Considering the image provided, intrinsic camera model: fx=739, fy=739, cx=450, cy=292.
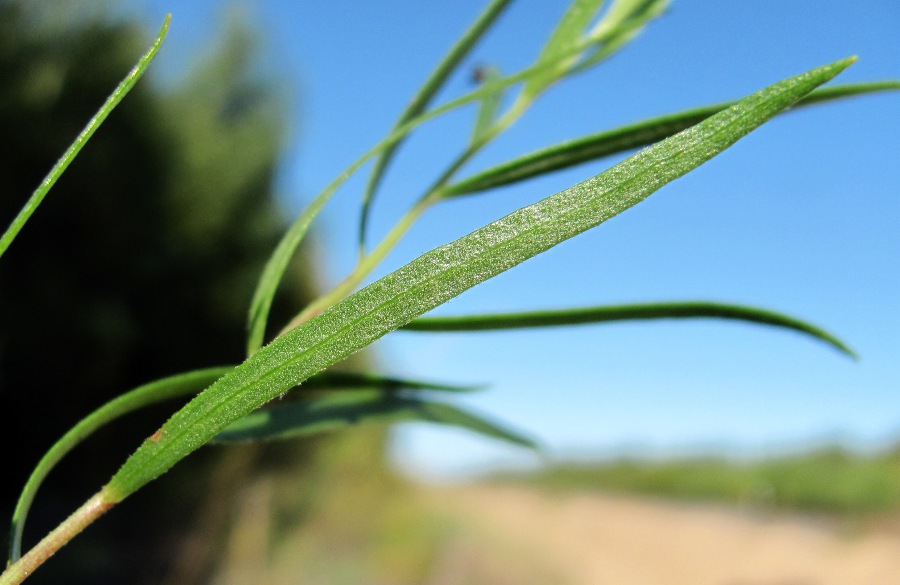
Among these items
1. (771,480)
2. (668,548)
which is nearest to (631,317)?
(668,548)

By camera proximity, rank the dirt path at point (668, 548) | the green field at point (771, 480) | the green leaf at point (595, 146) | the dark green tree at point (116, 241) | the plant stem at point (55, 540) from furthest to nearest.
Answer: the green field at point (771, 480)
the dirt path at point (668, 548)
the dark green tree at point (116, 241)
the green leaf at point (595, 146)
the plant stem at point (55, 540)

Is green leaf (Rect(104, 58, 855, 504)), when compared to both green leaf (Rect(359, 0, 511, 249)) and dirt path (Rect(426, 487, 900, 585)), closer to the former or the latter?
green leaf (Rect(359, 0, 511, 249))

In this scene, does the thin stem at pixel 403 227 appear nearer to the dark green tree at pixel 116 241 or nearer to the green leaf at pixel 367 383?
the green leaf at pixel 367 383

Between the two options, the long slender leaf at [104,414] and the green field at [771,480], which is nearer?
the long slender leaf at [104,414]

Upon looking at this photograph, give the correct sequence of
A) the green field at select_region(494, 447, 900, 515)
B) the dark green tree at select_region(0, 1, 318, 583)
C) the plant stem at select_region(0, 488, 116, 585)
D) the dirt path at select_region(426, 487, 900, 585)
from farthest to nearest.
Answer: the green field at select_region(494, 447, 900, 515), the dirt path at select_region(426, 487, 900, 585), the dark green tree at select_region(0, 1, 318, 583), the plant stem at select_region(0, 488, 116, 585)

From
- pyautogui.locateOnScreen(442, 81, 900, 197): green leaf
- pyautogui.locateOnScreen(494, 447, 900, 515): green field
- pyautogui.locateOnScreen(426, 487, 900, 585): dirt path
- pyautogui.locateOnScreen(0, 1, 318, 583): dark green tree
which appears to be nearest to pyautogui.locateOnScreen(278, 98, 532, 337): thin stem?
pyautogui.locateOnScreen(442, 81, 900, 197): green leaf

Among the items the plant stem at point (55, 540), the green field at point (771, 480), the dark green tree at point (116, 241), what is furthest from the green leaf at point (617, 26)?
the green field at point (771, 480)

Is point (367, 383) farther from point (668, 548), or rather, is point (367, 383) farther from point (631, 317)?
point (668, 548)
